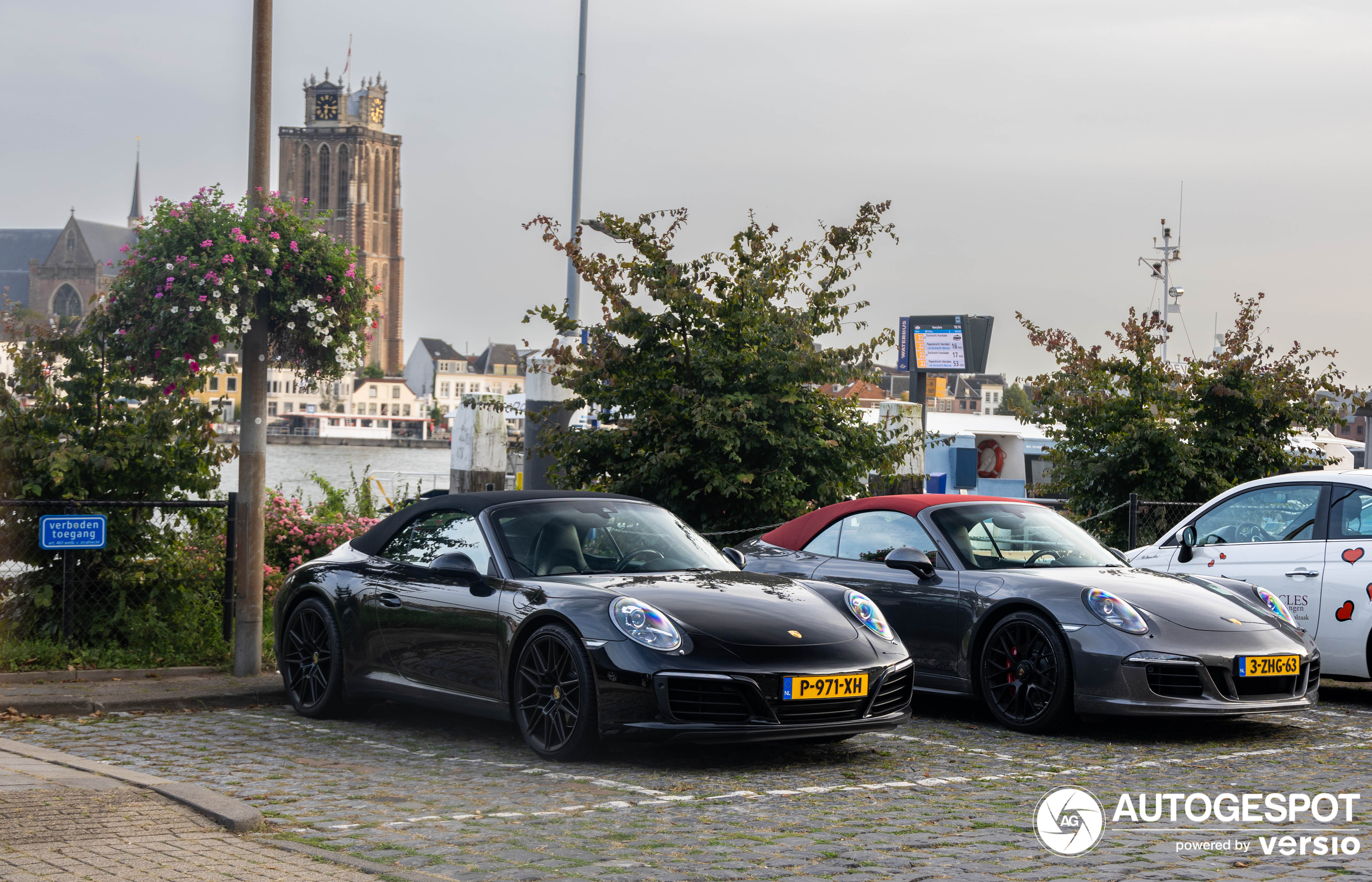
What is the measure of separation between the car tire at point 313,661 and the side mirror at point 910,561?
3.24m

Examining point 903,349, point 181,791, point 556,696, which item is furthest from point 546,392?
point 903,349

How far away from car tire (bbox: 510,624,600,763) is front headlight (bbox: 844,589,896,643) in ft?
4.90

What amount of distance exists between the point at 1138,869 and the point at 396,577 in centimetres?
463

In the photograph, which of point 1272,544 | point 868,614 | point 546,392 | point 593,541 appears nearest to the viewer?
point 868,614

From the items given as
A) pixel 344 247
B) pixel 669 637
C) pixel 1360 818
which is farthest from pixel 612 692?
pixel 344 247

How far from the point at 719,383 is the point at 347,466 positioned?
8484 centimetres

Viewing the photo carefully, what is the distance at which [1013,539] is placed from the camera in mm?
9133

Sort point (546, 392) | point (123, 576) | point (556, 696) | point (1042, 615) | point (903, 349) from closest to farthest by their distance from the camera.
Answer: point (556, 696) < point (1042, 615) < point (123, 576) < point (546, 392) < point (903, 349)

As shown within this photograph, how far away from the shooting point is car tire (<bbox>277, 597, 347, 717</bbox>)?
8523 mm

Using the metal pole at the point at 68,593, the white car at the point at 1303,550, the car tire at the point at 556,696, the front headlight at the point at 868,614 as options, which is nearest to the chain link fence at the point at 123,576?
the metal pole at the point at 68,593

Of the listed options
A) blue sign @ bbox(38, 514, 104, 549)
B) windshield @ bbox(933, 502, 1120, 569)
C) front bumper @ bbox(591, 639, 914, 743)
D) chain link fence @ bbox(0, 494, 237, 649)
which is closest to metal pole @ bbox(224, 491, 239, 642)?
chain link fence @ bbox(0, 494, 237, 649)

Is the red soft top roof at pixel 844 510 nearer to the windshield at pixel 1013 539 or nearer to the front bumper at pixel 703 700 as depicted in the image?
the windshield at pixel 1013 539

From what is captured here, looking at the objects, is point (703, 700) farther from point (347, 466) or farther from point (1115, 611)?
point (347, 466)

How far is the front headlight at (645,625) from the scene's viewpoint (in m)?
6.86
